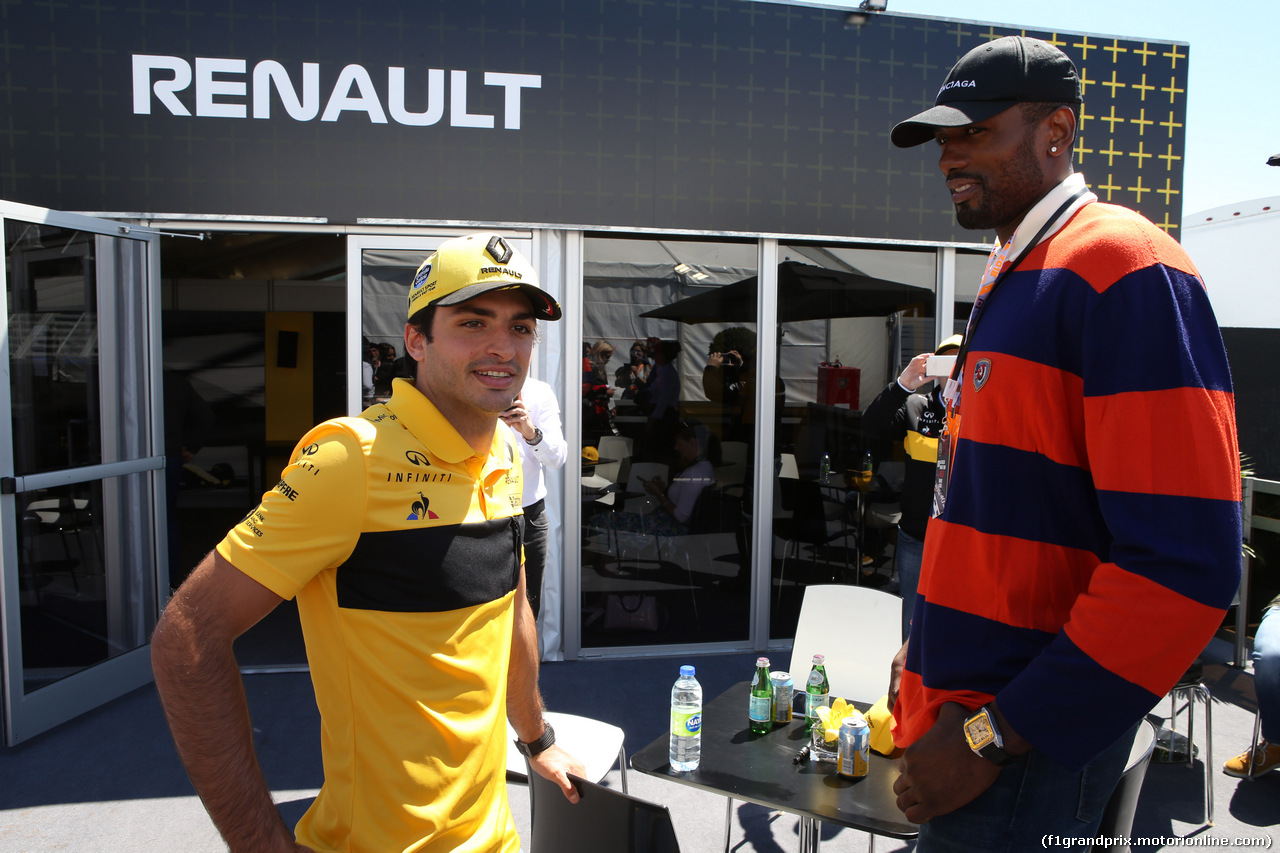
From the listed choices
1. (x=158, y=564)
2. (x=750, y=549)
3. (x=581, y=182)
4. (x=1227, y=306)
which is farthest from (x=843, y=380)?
(x=1227, y=306)

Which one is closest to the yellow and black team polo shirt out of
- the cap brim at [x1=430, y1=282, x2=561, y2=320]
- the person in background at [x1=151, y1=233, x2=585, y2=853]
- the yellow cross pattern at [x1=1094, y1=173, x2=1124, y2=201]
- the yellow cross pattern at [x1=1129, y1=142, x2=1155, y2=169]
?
the person in background at [x1=151, y1=233, x2=585, y2=853]

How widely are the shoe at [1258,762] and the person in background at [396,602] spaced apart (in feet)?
12.6

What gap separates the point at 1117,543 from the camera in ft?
3.26

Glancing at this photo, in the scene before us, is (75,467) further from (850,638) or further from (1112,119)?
(1112,119)

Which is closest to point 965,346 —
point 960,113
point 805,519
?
point 960,113

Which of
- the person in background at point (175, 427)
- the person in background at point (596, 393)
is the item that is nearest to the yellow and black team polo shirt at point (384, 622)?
the person in background at point (596, 393)

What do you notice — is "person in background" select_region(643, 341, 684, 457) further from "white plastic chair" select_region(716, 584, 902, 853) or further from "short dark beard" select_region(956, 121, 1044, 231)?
"short dark beard" select_region(956, 121, 1044, 231)

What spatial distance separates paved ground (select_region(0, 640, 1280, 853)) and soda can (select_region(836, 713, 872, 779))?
1.05 meters

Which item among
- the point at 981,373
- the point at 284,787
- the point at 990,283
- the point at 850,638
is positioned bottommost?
the point at 284,787

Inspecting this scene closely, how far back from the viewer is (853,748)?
2137 millimetres

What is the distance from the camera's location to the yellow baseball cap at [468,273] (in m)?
1.43

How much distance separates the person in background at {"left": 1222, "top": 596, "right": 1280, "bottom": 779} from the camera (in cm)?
329

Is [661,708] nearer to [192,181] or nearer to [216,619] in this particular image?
[216,619]

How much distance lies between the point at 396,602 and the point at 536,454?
8.58 feet
